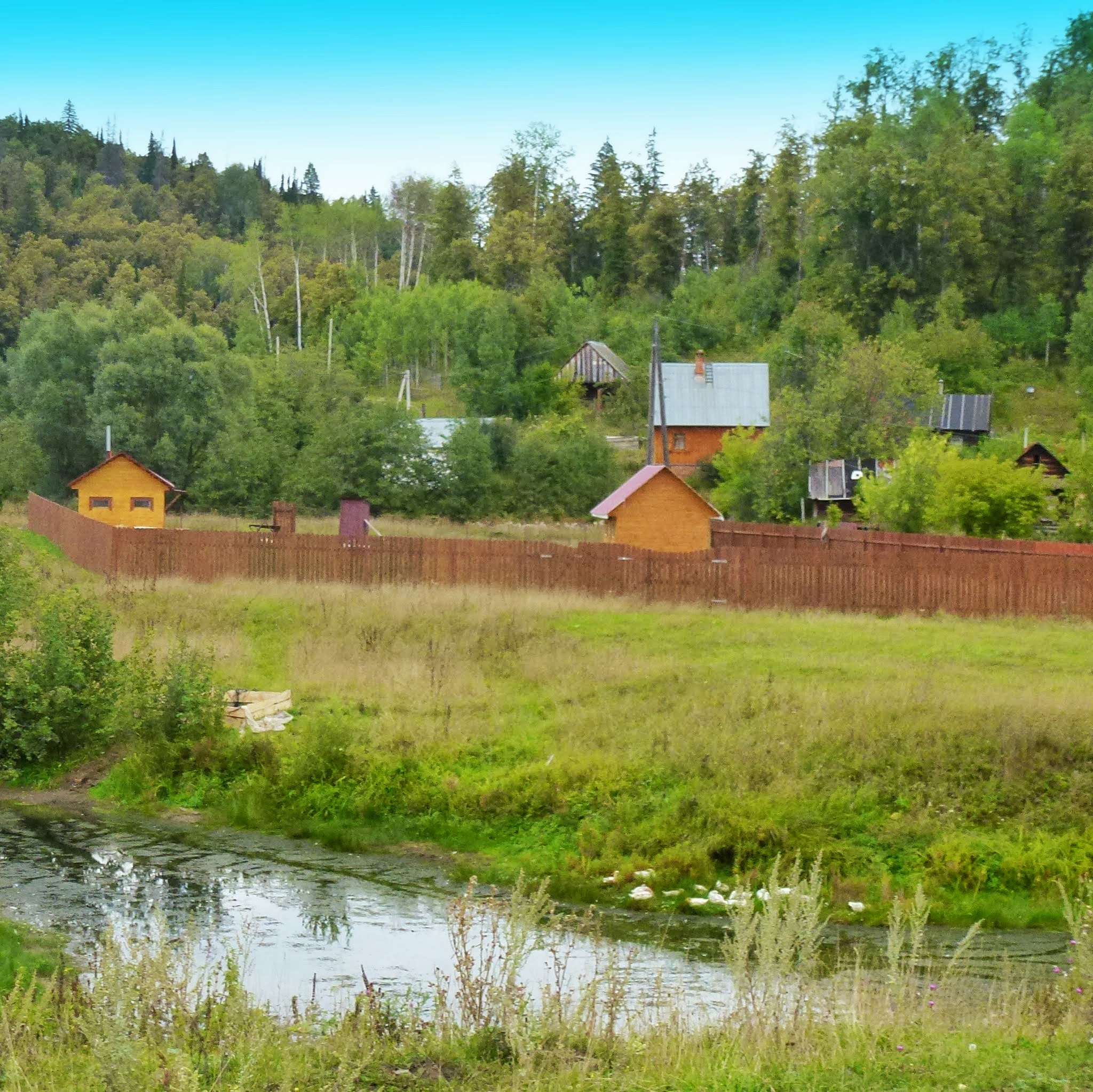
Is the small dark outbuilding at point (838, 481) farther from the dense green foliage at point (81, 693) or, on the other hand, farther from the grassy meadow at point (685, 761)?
the dense green foliage at point (81, 693)

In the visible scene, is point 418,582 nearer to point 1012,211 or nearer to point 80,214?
point 1012,211

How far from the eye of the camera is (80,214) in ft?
509

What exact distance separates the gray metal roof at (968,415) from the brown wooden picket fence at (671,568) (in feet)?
111

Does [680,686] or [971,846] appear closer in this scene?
[971,846]

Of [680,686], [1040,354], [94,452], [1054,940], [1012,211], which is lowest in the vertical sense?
[1054,940]

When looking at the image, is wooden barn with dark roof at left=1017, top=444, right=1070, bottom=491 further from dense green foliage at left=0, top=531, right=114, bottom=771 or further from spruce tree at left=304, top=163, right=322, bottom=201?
spruce tree at left=304, top=163, right=322, bottom=201

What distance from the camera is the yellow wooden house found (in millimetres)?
44656

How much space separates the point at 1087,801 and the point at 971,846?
193 centimetres

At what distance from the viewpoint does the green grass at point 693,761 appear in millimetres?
18141

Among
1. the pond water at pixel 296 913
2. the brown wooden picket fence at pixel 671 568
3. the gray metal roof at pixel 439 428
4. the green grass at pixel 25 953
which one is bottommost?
the pond water at pixel 296 913

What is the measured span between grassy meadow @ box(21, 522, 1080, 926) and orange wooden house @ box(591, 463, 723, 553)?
12.8 m

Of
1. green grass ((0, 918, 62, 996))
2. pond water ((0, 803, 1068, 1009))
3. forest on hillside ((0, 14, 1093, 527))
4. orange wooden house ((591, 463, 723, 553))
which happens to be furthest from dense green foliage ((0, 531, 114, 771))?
forest on hillside ((0, 14, 1093, 527))

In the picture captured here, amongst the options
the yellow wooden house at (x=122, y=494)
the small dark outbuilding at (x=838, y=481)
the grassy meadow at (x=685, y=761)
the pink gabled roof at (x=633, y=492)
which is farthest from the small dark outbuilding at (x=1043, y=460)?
the yellow wooden house at (x=122, y=494)

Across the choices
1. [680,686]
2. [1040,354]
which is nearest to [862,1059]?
[680,686]
